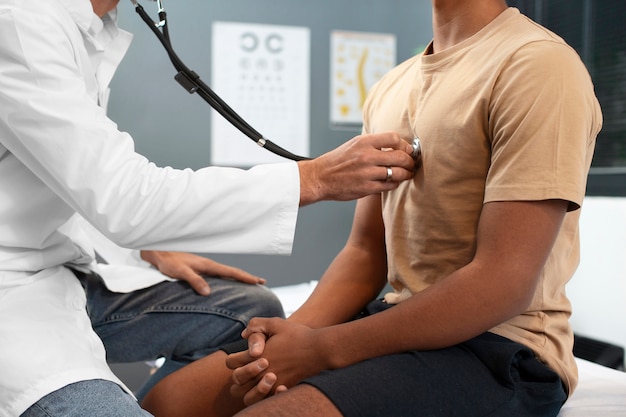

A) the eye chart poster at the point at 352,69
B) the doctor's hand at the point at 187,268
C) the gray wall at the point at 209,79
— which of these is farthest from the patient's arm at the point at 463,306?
the eye chart poster at the point at 352,69

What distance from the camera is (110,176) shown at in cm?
107

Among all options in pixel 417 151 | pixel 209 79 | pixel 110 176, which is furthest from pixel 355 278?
pixel 209 79

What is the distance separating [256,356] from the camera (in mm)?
1132

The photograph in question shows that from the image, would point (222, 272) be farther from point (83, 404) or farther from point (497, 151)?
point (497, 151)

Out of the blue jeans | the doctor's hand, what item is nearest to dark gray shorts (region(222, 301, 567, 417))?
the blue jeans

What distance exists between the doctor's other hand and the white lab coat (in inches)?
1.3

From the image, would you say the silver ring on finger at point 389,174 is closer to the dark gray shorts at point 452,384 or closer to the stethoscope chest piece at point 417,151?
the stethoscope chest piece at point 417,151

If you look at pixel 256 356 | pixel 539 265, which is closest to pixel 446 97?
pixel 539 265

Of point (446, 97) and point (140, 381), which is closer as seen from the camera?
point (446, 97)

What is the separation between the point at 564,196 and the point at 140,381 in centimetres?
193

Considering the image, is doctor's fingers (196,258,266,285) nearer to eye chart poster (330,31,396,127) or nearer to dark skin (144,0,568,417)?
dark skin (144,0,568,417)

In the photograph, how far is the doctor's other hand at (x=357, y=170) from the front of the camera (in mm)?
1112

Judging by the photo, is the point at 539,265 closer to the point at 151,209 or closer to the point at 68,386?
the point at 151,209

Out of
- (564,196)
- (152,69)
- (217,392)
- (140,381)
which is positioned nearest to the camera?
(564,196)
